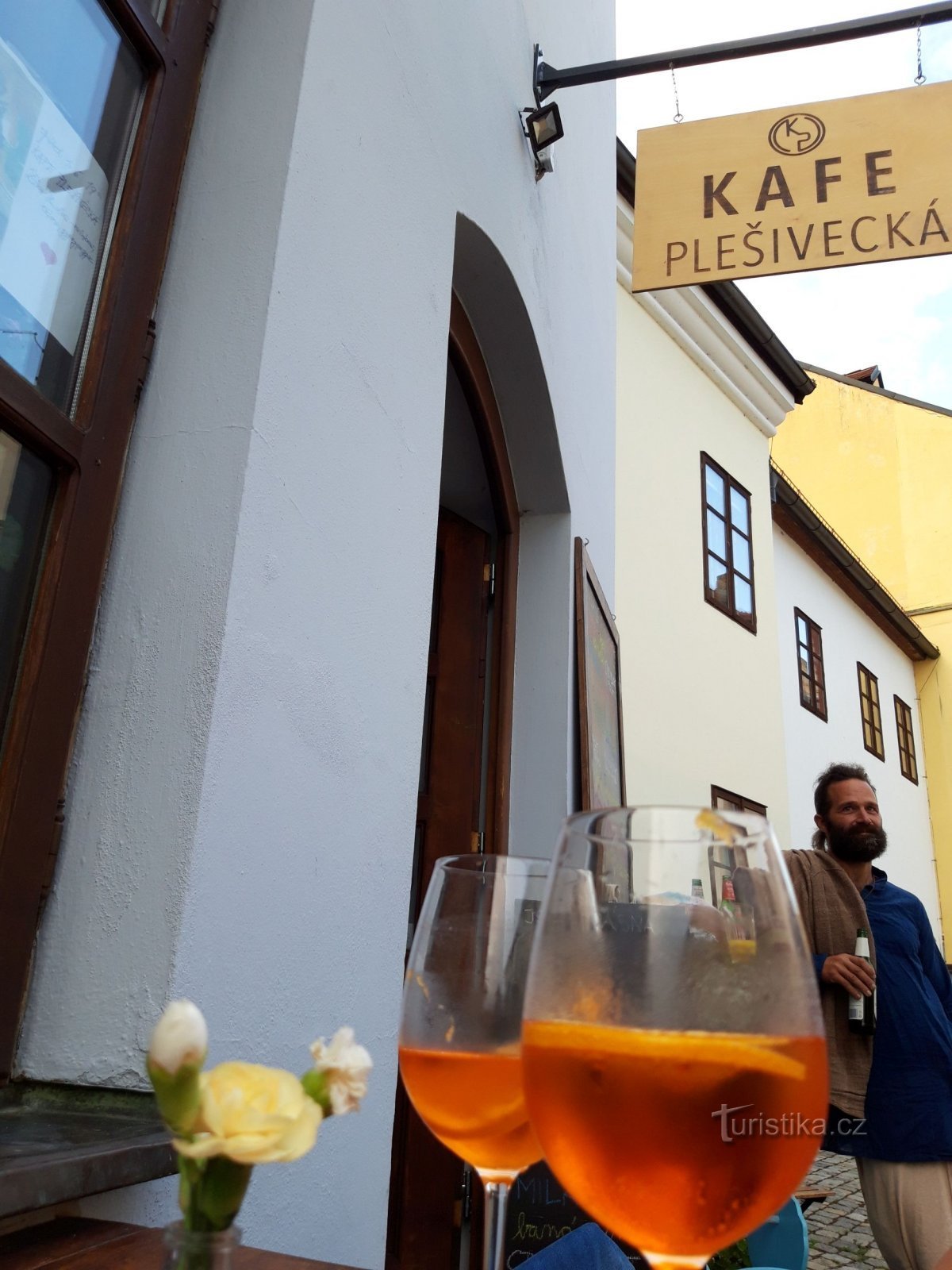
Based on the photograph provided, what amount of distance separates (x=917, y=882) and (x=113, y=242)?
14.7 m

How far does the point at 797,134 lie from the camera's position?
356cm

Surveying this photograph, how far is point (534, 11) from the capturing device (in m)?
3.73

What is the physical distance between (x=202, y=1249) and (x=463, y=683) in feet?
10.9

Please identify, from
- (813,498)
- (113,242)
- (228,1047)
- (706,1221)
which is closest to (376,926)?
(228,1047)

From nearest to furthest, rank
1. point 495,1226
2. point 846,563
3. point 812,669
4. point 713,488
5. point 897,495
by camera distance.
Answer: point 495,1226 < point 713,488 < point 812,669 < point 846,563 < point 897,495

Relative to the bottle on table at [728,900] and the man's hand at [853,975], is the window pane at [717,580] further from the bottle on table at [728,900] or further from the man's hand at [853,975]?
the bottle on table at [728,900]

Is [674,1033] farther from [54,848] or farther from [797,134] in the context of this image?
[797,134]

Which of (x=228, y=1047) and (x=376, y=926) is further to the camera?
(x=376, y=926)

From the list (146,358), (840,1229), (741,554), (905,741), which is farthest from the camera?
(905,741)

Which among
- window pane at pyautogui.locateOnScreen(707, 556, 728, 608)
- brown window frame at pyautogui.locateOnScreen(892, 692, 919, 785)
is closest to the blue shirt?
window pane at pyautogui.locateOnScreen(707, 556, 728, 608)

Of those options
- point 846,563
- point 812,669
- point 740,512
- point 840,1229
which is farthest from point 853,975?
point 846,563

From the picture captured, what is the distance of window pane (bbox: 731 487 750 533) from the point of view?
9.24 metres

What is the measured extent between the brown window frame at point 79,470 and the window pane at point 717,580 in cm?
709

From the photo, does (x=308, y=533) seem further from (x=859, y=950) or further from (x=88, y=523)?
(x=859, y=950)
